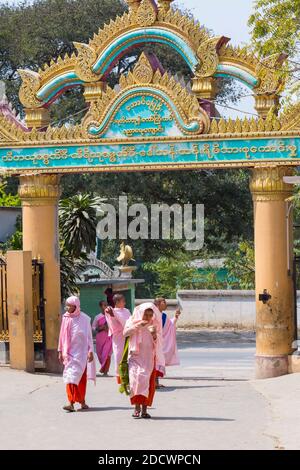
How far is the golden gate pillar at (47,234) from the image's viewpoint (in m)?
17.1

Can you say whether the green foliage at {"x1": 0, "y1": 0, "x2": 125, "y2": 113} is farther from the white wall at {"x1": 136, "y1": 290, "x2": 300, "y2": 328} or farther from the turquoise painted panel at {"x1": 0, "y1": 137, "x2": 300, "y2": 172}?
the turquoise painted panel at {"x1": 0, "y1": 137, "x2": 300, "y2": 172}

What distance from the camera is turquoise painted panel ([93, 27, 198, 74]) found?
637 inches

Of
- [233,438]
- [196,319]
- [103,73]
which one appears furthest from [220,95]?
[233,438]

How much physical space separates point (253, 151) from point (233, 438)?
20.2ft

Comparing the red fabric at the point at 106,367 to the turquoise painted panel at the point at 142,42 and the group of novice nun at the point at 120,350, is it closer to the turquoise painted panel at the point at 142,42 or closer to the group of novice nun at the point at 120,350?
the group of novice nun at the point at 120,350

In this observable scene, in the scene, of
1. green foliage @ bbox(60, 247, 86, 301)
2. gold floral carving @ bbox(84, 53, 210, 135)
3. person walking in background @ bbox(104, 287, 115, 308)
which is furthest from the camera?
green foliage @ bbox(60, 247, 86, 301)

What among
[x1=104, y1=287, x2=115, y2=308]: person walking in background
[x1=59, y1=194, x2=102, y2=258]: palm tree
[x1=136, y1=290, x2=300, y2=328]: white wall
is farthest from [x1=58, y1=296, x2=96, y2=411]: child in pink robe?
[x1=136, y1=290, x2=300, y2=328]: white wall

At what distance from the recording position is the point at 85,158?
660 inches

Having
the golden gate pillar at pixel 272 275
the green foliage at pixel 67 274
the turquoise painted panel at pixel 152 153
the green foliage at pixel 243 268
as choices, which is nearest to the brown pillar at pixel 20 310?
the turquoise painted panel at pixel 152 153

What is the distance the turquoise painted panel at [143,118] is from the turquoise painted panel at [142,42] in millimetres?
636

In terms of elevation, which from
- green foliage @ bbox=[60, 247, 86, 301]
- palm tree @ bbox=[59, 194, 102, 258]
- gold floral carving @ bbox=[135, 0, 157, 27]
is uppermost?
gold floral carving @ bbox=[135, 0, 157, 27]

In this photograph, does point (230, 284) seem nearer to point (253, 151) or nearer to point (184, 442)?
point (253, 151)

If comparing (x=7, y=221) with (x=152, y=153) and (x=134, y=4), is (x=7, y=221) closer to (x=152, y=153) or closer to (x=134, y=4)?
(x=152, y=153)

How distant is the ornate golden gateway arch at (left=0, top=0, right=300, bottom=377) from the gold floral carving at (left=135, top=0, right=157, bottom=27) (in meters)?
0.01
